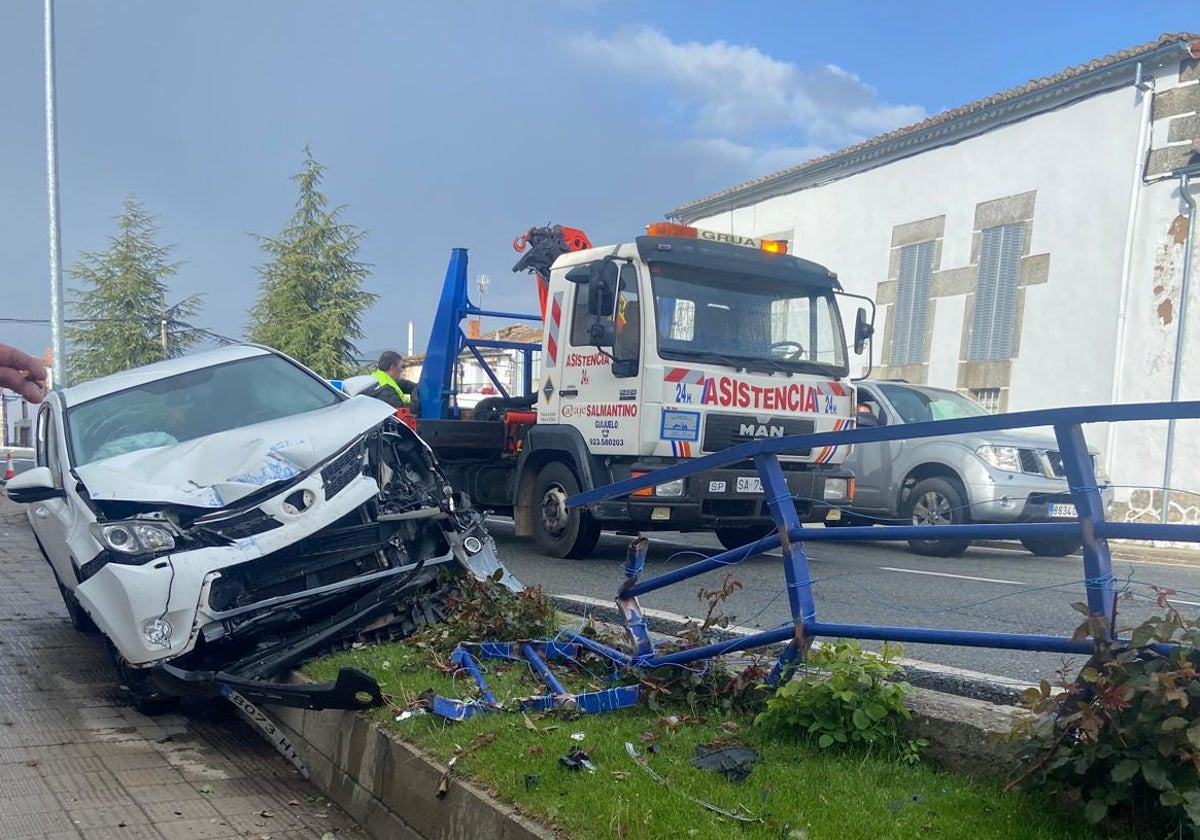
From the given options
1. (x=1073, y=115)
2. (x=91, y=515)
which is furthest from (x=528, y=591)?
(x=1073, y=115)

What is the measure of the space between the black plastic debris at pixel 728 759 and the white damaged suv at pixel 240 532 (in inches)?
59.2

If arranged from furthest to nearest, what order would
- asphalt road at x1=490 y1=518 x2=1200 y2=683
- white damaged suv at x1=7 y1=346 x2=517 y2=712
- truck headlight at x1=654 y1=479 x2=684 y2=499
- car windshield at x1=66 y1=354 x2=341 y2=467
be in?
truck headlight at x1=654 y1=479 x2=684 y2=499 < car windshield at x1=66 y1=354 x2=341 y2=467 < asphalt road at x1=490 y1=518 x2=1200 y2=683 < white damaged suv at x1=7 y1=346 x2=517 y2=712

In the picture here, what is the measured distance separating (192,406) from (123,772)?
8.04 ft

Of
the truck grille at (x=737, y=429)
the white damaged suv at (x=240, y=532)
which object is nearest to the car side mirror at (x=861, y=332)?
the truck grille at (x=737, y=429)

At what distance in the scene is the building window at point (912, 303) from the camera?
18.9 meters

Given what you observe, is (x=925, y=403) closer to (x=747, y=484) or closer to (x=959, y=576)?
(x=959, y=576)

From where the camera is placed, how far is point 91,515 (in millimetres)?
4809

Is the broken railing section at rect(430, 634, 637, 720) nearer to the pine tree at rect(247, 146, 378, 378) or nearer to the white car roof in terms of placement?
the white car roof

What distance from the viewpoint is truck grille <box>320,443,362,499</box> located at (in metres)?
4.96

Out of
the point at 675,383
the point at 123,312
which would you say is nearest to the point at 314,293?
the point at 123,312

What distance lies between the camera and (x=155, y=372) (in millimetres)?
6492

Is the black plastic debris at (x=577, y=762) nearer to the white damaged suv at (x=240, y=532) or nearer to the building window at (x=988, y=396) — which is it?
the white damaged suv at (x=240, y=532)

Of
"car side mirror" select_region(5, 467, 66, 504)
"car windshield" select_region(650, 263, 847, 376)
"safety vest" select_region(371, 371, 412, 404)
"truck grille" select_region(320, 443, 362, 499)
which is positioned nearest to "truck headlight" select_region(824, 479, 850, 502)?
"car windshield" select_region(650, 263, 847, 376)

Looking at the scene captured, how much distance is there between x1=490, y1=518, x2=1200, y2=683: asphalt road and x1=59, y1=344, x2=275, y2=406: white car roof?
2.69 meters
